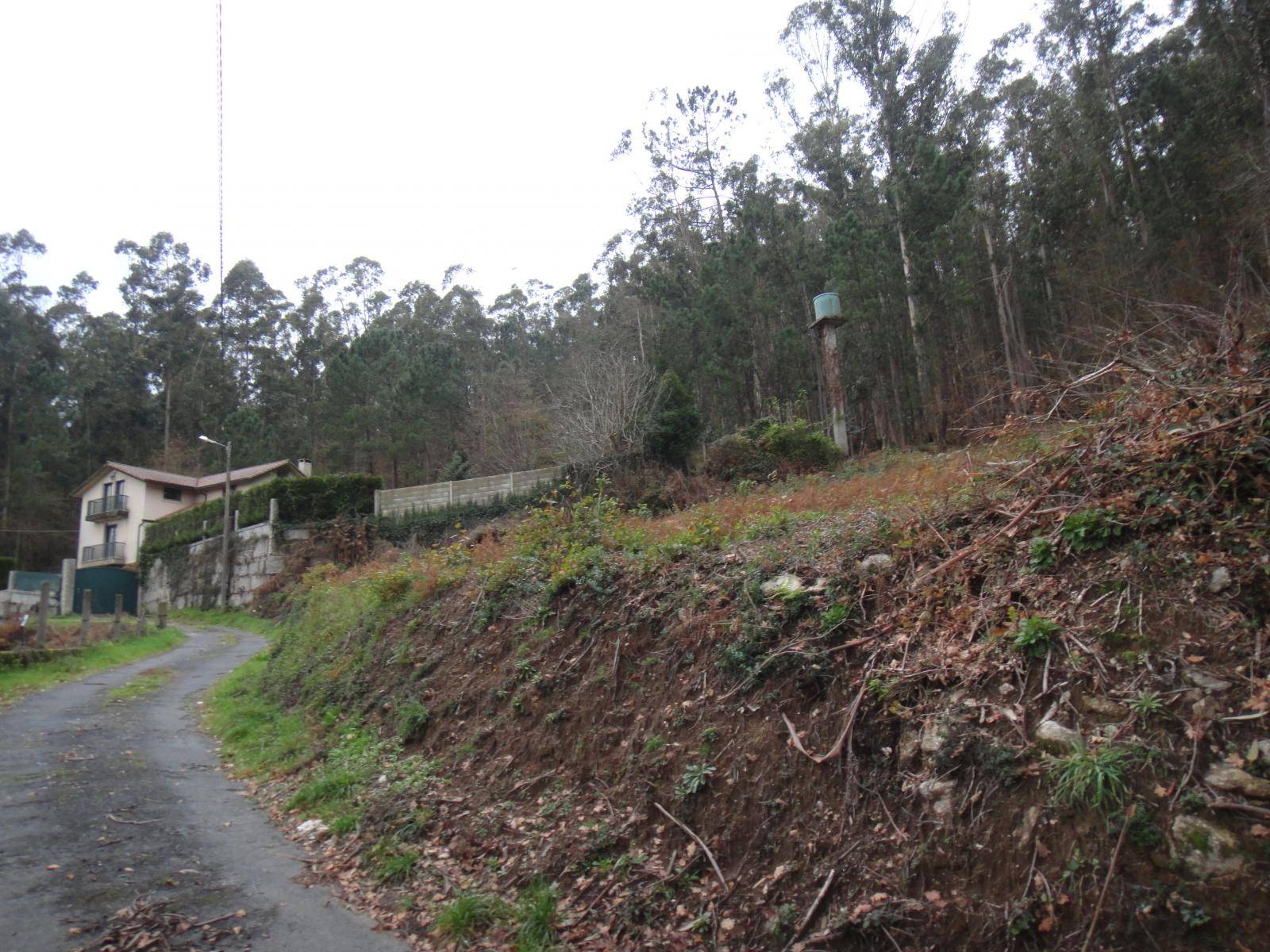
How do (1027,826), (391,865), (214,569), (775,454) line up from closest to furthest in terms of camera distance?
(1027,826)
(391,865)
(775,454)
(214,569)

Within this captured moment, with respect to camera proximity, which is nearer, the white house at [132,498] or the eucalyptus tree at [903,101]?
the eucalyptus tree at [903,101]

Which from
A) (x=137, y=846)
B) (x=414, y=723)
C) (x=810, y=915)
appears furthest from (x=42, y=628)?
(x=810, y=915)

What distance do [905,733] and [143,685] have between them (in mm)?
15290

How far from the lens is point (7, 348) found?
47.9m

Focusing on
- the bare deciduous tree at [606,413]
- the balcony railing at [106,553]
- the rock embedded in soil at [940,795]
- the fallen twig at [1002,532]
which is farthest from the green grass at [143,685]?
the balcony railing at [106,553]

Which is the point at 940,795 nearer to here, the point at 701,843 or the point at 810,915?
the point at 810,915

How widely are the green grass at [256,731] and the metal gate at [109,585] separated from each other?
32.6 meters

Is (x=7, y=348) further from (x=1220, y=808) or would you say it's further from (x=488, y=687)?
(x=1220, y=808)

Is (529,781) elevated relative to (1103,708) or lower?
lower

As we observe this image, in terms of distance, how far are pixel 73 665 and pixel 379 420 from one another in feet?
91.7

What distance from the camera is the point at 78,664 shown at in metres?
16.5

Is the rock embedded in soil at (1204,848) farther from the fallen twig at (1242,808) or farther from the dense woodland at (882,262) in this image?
the dense woodland at (882,262)

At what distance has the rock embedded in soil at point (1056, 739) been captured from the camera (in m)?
3.55

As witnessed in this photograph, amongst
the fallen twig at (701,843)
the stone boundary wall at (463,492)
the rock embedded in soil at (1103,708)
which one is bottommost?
the fallen twig at (701,843)
